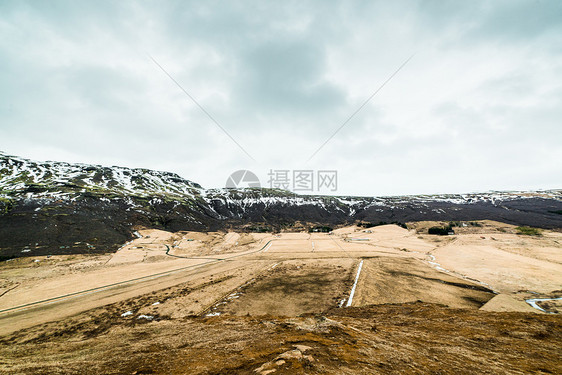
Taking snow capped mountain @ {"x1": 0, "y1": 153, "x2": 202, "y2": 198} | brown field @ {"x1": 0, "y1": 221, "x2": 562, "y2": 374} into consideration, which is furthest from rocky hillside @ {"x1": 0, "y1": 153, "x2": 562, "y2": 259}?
brown field @ {"x1": 0, "y1": 221, "x2": 562, "y2": 374}

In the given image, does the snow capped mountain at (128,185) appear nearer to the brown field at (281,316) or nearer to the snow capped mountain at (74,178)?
the snow capped mountain at (74,178)

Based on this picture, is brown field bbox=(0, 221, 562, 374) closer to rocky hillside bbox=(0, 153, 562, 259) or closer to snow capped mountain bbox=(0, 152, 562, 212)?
rocky hillside bbox=(0, 153, 562, 259)

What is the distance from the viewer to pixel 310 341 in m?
6.64

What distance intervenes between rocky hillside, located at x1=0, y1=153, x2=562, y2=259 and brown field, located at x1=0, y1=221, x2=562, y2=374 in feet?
37.5

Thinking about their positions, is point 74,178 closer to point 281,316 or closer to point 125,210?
point 125,210

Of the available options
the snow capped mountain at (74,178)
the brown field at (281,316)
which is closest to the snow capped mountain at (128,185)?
the snow capped mountain at (74,178)

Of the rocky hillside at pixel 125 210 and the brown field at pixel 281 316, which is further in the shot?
the rocky hillside at pixel 125 210

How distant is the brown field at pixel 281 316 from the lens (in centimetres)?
594

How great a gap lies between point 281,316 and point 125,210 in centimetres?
7482

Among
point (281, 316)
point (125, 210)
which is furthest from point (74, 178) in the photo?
point (281, 316)

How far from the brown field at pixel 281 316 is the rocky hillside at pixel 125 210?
11.4 meters

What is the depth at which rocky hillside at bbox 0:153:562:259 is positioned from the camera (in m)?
42.3

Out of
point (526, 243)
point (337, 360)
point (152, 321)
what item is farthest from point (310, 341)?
A: point (526, 243)

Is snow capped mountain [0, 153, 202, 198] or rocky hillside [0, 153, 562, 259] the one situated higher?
snow capped mountain [0, 153, 202, 198]
